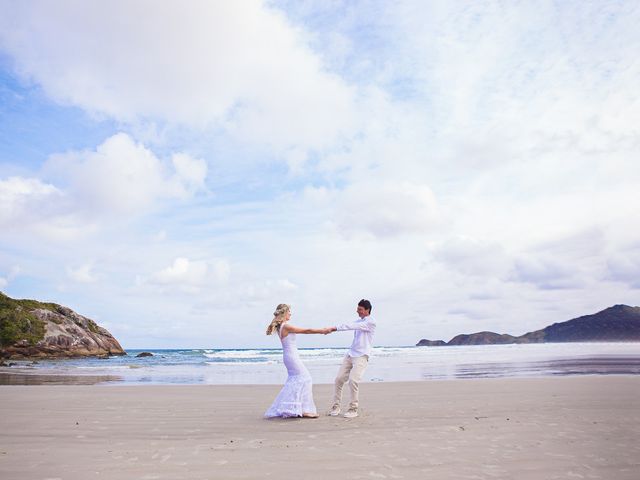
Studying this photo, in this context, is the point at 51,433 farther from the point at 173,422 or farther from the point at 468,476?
the point at 468,476

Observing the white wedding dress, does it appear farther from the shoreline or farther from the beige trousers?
the shoreline

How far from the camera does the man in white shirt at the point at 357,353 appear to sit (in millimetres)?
9578

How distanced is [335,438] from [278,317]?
3020mm

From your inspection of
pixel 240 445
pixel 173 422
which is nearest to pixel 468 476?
pixel 240 445

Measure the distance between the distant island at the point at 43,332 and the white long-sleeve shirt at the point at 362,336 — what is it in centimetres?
4355

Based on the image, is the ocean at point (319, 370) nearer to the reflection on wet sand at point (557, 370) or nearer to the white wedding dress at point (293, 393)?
the reflection on wet sand at point (557, 370)

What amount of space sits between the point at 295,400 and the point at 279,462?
134 inches

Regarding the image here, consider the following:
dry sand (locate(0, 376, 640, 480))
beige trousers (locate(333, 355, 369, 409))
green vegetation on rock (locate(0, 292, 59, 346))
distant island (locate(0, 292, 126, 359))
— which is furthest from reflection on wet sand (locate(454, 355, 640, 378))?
green vegetation on rock (locate(0, 292, 59, 346))

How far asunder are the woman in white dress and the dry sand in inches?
11.1

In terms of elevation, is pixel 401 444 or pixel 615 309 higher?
pixel 615 309

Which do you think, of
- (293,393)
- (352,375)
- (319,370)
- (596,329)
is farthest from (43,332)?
(596,329)

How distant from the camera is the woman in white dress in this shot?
9172 millimetres

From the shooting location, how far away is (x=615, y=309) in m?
109

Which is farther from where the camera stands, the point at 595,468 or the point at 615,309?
the point at 615,309
